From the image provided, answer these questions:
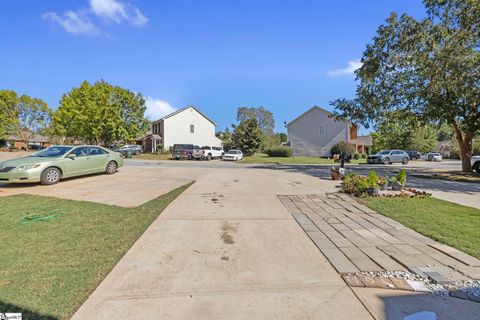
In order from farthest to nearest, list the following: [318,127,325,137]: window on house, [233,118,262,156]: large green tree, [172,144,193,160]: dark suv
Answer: [318,127,325,137]: window on house, [233,118,262,156]: large green tree, [172,144,193,160]: dark suv

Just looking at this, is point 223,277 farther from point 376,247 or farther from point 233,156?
point 233,156

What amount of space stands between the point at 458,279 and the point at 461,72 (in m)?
15.1

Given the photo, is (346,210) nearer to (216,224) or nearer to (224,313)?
(216,224)

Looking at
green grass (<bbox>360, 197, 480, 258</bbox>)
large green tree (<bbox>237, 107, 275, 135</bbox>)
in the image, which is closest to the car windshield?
green grass (<bbox>360, 197, 480, 258</bbox>)

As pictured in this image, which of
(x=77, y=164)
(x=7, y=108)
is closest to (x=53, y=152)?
(x=77, y=164)

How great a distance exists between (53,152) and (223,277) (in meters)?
10.00

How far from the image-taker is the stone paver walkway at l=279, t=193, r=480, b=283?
3.42 m

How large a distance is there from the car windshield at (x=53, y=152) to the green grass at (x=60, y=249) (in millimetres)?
3663

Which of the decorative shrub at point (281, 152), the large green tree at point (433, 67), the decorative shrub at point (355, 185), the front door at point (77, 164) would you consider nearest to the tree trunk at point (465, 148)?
the large green tree at point (433, 67)

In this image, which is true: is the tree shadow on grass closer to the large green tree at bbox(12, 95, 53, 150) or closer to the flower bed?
the flower bed

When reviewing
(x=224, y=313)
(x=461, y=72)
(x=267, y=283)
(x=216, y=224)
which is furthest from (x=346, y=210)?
(x=461, y=72)

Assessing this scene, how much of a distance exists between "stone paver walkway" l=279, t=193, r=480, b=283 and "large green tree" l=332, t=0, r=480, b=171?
41.3 ft

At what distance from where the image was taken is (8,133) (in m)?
47.4

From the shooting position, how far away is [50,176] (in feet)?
31.4
